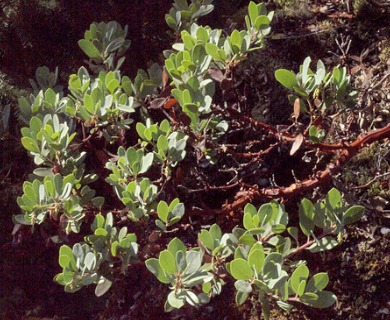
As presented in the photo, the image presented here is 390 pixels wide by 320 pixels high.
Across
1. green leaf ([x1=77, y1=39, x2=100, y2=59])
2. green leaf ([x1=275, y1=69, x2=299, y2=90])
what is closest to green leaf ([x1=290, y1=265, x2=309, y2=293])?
green leaf ([x1=275, y1=69, x2=299, y2=90])

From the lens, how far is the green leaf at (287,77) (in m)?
1.45

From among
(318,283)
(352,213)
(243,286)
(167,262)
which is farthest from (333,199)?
(167,262)

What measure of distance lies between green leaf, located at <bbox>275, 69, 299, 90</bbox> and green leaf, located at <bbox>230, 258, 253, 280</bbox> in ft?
→ 1.63

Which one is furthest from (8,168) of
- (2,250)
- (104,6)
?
(104,6)

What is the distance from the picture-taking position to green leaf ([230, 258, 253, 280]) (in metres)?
1.26

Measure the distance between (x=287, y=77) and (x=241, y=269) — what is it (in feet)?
1.71

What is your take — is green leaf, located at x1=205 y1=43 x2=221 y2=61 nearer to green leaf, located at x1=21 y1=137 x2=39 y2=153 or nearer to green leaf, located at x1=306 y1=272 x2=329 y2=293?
green leaf, located at x1=21 y1=137 x2=39 y2=153

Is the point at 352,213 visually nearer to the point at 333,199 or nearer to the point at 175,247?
the point at 333,199

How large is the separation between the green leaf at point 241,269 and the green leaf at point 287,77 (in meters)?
0.50

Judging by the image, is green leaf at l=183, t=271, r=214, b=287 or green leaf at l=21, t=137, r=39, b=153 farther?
green leaf at l=21, t=137, r=39, b=153

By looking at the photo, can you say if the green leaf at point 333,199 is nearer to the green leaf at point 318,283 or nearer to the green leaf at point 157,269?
the green leaf at point 318,283

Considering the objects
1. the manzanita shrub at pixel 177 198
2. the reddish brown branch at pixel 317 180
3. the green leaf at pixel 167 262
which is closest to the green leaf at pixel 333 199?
the manzanita shrub at pixel 177 198

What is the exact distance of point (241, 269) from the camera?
127cm

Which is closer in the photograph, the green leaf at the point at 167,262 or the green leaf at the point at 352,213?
the green leaf at the point at 167,262
